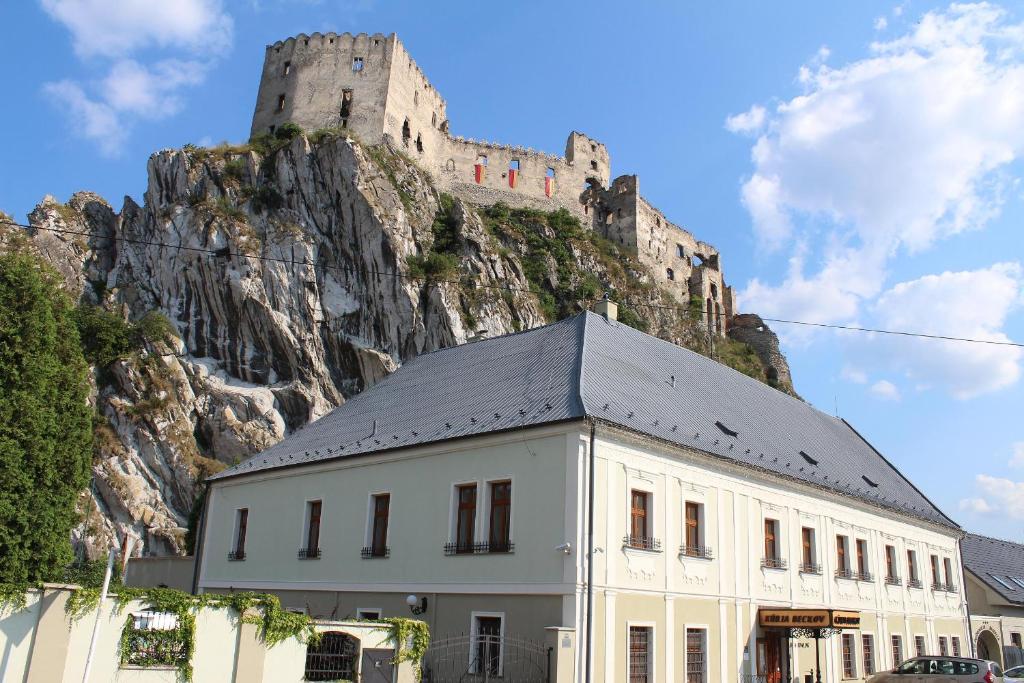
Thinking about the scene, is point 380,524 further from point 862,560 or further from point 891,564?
point 891,564

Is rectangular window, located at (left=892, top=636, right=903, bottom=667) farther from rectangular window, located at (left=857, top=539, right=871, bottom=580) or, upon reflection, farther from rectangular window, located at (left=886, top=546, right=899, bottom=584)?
rectangular window, located at (left=857, top=539, right=871, bottom=580)

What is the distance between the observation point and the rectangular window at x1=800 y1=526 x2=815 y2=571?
23.6m

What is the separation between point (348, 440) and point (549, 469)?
8002 mm

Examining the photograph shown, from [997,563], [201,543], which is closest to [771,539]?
[201,543]

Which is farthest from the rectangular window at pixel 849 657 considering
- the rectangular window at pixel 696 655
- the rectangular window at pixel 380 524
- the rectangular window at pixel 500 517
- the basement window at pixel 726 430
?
the rectangular window at pixel 380 524

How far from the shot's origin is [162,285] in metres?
50.7

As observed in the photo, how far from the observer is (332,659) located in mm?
15719

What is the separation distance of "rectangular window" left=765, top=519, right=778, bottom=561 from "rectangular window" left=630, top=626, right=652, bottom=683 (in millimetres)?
5597

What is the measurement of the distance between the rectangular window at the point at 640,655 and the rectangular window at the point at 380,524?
6542 millimetres

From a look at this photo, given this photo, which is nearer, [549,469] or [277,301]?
[549,469]

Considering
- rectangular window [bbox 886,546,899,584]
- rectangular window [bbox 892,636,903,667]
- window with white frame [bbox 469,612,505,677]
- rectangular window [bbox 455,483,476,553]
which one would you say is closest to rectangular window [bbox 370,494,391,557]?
rectangular window [bbox 455,483,476,553]

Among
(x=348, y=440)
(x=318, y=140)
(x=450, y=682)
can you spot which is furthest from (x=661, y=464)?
(x=318, y=140)

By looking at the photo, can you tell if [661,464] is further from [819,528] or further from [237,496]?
[237,496]

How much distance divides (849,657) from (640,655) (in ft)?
30.3
